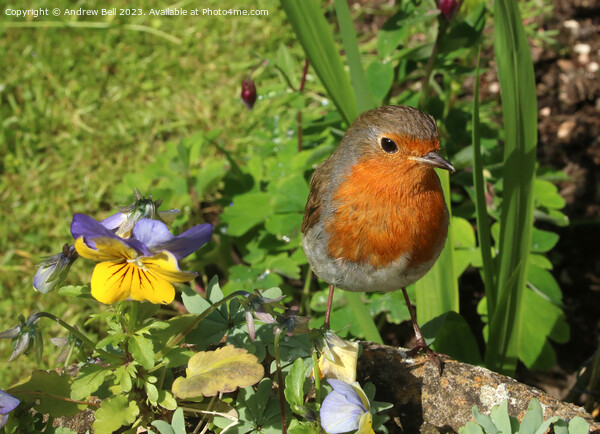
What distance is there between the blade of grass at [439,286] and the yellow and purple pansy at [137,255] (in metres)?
1.00

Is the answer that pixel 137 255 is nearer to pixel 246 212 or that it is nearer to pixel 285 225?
pixel 285 225

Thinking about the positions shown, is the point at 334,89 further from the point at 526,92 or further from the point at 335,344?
the point at 335,344

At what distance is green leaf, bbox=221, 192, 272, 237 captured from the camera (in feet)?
8.21

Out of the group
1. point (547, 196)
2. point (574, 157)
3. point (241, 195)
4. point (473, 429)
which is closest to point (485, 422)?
point (473, 429)

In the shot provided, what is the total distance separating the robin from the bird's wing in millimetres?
31

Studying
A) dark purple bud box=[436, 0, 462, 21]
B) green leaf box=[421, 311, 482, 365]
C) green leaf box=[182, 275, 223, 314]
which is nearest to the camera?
green leaf box=[182, 275, 223, 314]

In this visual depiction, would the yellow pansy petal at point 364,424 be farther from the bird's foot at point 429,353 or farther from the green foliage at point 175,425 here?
the bird's foot at point 429,353

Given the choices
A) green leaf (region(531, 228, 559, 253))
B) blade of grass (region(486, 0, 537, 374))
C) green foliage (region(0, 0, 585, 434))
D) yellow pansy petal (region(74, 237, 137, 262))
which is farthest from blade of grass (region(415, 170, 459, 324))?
yellow pansy petal (region(74, 237, 137, 262))

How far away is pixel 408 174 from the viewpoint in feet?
5.08

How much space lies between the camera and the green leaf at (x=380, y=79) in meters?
2.43

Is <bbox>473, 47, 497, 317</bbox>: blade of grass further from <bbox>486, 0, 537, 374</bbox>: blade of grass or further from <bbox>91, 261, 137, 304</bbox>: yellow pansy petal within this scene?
<bbox>91, 261, 137, 304</bbox>: yellow pansy petal

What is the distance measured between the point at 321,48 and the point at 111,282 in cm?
120

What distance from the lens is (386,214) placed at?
5.12ft

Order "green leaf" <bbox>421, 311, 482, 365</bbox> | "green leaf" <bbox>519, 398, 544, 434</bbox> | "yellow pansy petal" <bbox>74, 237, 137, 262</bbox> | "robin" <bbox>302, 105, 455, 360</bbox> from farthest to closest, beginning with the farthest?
"green leaf" <bbox>421, 311, 482, 365</bbox> < "robin" <bbox>302, 105, 455, 360</bbox> < "green leaf" <bbox>519, 398, 544, 434</bbox> < "yellow pansy petal" <bbox>74, 237, 137, 262</bbox>
